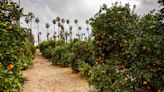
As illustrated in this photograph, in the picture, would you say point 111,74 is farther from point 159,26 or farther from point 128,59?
point 159,26

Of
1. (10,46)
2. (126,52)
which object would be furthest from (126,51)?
(10,46)

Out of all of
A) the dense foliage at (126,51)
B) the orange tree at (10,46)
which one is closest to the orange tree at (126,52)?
the dense foliage at (126,51)

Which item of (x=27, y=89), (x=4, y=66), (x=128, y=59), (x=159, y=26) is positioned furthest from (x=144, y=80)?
(x=27, y=89)

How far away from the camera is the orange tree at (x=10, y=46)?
Result: 5.65 meters

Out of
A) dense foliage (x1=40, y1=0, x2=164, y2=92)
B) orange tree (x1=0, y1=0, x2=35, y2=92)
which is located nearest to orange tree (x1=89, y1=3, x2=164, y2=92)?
dense foliage (x1=40, y1=0, x2=164, y2=92)

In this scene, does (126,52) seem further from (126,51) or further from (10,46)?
(10,46)

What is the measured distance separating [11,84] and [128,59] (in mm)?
4490

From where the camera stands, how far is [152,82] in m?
8.62

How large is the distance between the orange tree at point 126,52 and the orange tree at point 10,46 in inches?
125

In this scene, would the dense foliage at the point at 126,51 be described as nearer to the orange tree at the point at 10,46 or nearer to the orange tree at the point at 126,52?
the orange tree at the point at 126,52

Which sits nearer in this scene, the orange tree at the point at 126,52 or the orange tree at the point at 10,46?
the orange tree at the point at 10,46

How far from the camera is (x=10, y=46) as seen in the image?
671cm

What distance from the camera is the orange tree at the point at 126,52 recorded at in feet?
27.9

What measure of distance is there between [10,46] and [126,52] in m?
3.61
